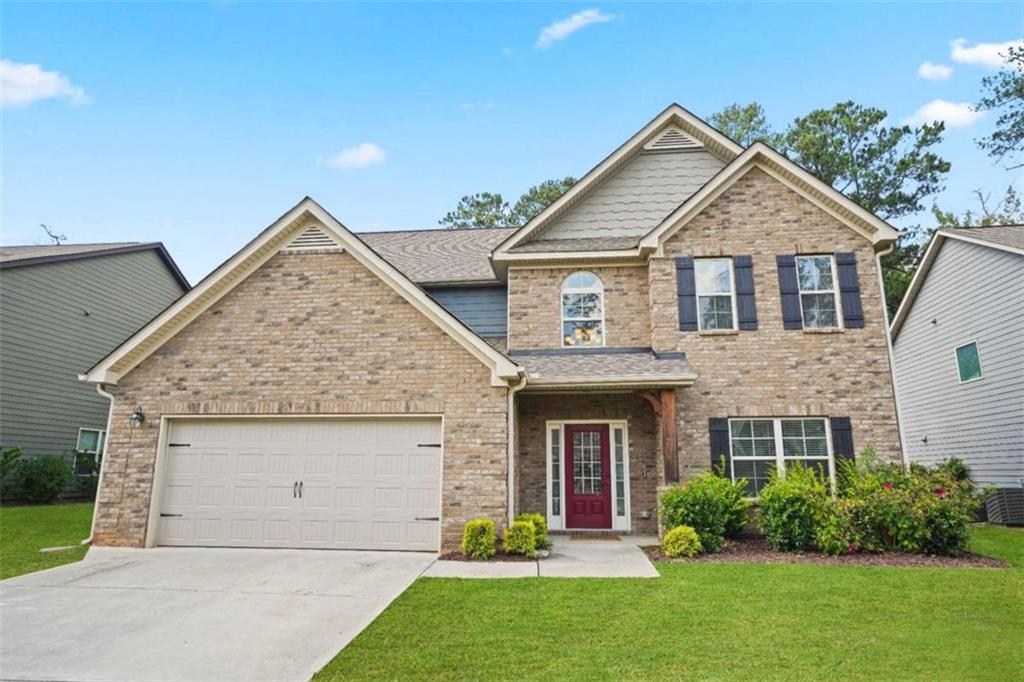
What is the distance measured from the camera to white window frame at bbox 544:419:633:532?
A: 38.7ft

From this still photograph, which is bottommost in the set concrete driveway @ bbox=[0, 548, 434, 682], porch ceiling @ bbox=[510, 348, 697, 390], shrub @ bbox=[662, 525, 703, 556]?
concrete driveway @ bbox=[0, 548, 434, 682]

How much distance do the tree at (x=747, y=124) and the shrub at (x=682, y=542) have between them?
25638 mm

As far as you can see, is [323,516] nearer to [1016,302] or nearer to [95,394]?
[95,394]

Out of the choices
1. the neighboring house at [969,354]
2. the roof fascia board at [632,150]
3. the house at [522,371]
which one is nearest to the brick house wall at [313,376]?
the house at [522,371]

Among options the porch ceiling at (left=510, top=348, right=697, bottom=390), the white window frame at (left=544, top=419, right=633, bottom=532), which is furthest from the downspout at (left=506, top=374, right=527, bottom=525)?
the white window frame at (left=544, top=419, right=633, bottom=532)

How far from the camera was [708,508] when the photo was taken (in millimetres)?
9523

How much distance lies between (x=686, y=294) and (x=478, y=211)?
23649 millimetres

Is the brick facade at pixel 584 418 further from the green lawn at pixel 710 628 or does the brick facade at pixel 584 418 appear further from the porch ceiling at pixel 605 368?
the green lawn at pixel 710 628

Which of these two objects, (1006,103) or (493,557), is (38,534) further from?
(1006,103)

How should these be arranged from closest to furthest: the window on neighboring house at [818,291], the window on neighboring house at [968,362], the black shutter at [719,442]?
the black shutter at [719,442] → the window on neighboring house at [818,291] → the window on neighboring house at [968,362]

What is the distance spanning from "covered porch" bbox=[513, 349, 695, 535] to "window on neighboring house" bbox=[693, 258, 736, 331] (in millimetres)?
1142

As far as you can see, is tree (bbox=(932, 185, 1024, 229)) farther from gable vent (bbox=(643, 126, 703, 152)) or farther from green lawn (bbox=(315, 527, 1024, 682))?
green lawn (bbox=(315, 527, 1024, 682))

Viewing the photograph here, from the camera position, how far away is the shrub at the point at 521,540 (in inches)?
354

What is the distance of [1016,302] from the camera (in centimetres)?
1381
